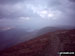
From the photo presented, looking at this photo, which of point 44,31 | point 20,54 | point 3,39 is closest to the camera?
point 20,54

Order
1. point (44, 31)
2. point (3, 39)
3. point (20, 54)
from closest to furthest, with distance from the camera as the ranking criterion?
point (20, 54), point (3, 39), point (44, 31)

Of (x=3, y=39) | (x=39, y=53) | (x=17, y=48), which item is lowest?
(x=39, y=53)

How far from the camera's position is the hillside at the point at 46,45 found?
191 inches

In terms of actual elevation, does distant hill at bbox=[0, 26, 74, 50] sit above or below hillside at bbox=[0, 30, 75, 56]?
above

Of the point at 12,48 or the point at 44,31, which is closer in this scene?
the point at 12,48

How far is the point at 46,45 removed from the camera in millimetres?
5098

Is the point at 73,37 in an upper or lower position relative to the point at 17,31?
lower

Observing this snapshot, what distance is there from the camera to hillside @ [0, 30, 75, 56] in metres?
4.84

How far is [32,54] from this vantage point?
483 cm

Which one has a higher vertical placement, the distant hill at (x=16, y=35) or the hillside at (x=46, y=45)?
the distant hill at (x=16, y=35)

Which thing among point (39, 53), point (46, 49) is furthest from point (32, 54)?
point (46, 49)

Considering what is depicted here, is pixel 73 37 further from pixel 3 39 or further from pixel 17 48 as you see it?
pixel 3 39

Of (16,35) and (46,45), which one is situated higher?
(16,35)

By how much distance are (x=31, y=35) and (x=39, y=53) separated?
3.39 feet
